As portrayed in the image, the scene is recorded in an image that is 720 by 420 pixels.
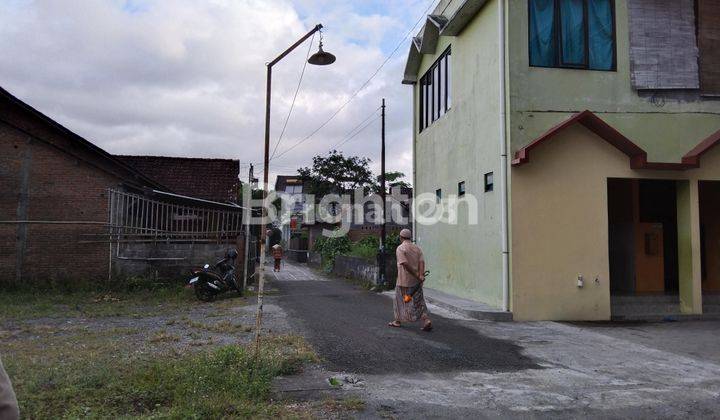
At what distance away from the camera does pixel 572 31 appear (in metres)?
11.1

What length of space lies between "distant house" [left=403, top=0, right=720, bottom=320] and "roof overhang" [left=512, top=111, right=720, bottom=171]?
0.03m

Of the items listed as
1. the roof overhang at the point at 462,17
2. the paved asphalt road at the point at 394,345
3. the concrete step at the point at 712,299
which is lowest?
the paved asphalt road at the point at 394,345

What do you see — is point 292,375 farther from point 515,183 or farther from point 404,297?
point 515,183

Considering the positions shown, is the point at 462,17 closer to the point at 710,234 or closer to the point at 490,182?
the point at 490,182

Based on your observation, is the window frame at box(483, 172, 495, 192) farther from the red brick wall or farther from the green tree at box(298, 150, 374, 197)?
the green tree at box(298, 150, 374, 197)

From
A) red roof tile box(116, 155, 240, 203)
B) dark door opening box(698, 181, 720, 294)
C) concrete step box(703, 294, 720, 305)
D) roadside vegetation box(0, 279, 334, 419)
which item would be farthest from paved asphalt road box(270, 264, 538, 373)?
red roof tile box(116, 155, 240, 203)

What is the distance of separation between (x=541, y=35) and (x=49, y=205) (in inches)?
514

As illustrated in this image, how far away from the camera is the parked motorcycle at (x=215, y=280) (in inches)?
497

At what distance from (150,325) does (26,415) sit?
4.96 m

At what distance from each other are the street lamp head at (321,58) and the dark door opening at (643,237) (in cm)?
830

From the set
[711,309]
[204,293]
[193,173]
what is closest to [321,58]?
[204,293]

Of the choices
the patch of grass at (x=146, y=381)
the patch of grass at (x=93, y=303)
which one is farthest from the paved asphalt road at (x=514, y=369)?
the patch of grass at (x=93, y=303)

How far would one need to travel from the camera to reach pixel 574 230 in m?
10.7

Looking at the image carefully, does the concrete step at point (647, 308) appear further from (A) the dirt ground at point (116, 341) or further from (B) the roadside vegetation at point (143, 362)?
(B) the roadside vegetation at point (143, 362)
